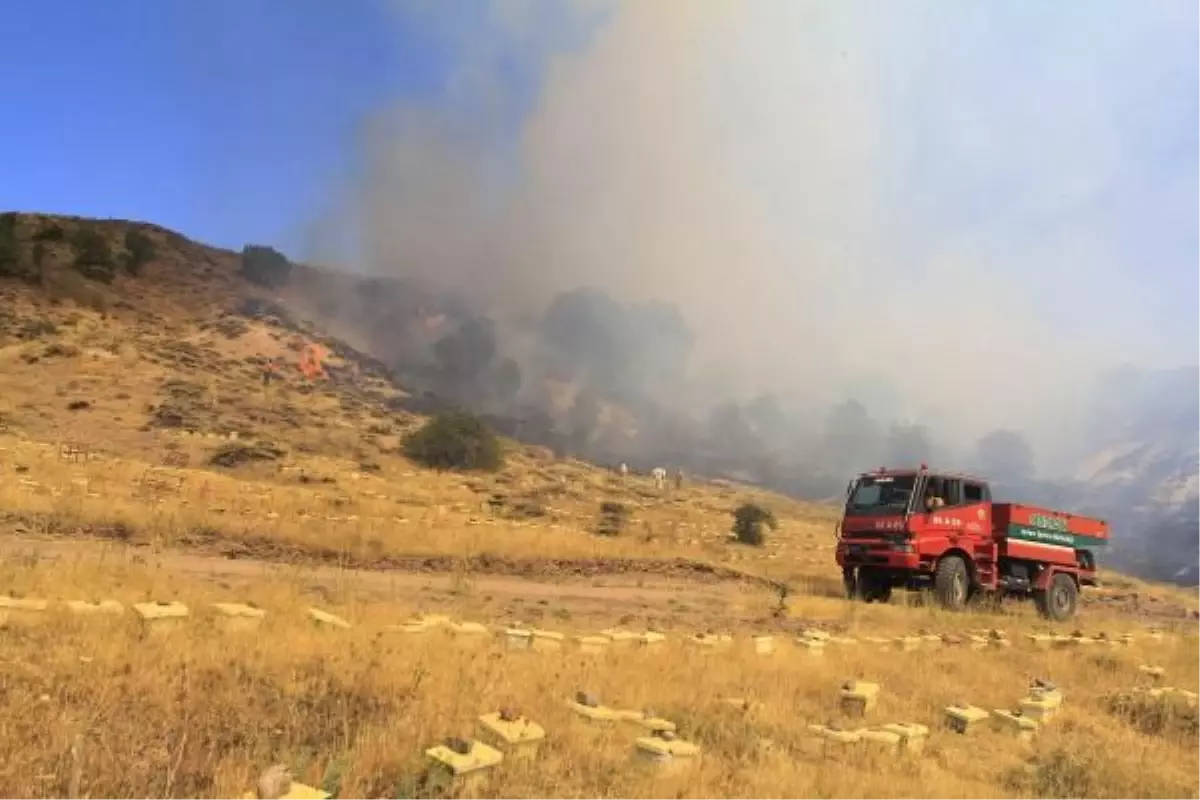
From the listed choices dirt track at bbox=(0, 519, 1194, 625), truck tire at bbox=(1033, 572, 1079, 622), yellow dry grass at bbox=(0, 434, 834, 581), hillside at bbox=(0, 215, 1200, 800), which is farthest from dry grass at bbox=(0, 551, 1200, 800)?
truck tire at bbox=(1033, 572, 1079, 622)

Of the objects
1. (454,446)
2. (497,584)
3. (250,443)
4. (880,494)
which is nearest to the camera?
(497,584)

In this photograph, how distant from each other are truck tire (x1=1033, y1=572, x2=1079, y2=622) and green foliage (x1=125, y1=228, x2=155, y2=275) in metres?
73.9

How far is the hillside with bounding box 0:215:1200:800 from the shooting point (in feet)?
18.7

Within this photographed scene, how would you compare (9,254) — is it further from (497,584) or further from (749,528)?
(497,584)

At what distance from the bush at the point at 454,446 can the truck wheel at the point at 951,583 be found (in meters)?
29.9

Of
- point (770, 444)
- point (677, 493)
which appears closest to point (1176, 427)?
point (770, 444)

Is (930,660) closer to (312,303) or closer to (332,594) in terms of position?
(332,594)

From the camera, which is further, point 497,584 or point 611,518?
point 611,518

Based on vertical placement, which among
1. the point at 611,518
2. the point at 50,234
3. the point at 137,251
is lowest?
the point at 611,518

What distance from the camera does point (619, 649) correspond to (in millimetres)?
10469

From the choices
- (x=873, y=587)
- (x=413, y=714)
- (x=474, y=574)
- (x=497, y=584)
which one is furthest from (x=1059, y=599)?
(x=413, y=714)

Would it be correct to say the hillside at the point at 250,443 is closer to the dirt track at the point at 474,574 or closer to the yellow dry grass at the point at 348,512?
the yellow dry grass at the point at 348,512

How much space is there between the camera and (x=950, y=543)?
19594mm

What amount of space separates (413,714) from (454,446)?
4015cm
